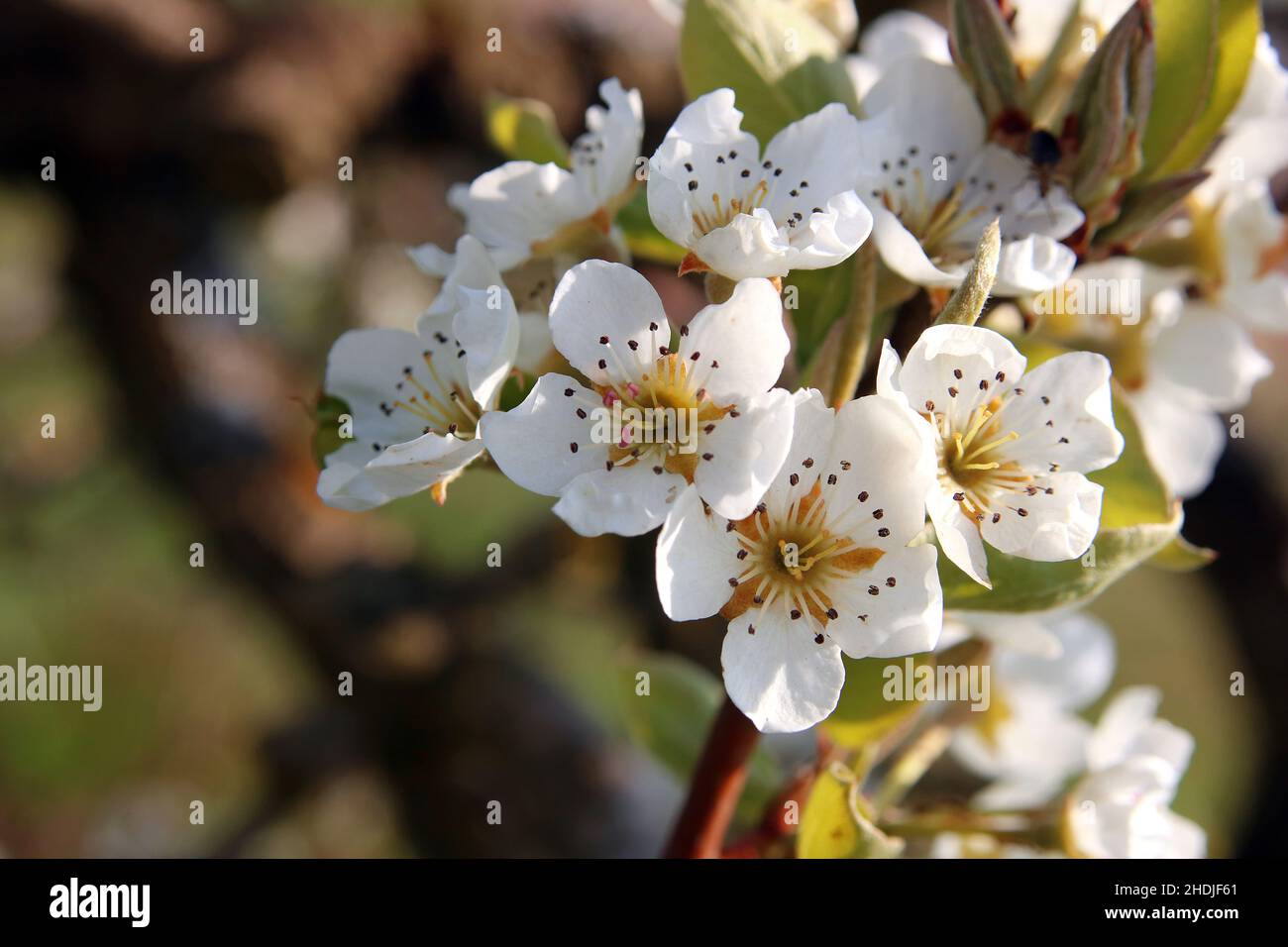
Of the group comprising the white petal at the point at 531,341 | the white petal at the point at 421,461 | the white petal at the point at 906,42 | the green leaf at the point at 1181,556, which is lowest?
the green leaf at the point at 1181,556

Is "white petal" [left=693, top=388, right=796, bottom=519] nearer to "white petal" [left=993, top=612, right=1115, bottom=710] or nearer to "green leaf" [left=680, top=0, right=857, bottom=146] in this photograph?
"green leaf" [left=680, top=0, right=857, bottom=146]

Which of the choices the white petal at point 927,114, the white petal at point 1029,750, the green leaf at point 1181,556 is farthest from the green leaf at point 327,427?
the white petal at point 1029,750

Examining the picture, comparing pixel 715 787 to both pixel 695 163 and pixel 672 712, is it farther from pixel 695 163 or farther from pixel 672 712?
pixel 695 163

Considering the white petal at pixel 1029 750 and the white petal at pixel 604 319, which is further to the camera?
the white petal at pixel 1029 750

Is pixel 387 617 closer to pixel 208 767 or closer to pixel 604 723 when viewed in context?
pixel 604 723

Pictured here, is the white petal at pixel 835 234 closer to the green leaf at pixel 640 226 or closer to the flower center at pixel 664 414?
the flower center at pixel 664 414
